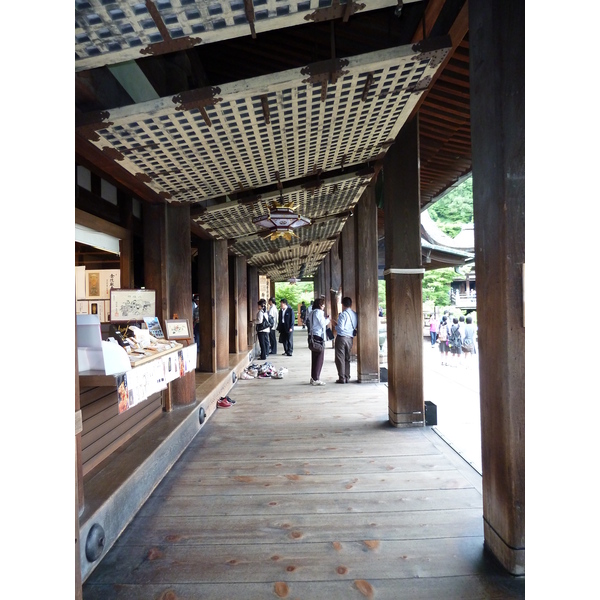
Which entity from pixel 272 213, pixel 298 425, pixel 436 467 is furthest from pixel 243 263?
pixel 436 467

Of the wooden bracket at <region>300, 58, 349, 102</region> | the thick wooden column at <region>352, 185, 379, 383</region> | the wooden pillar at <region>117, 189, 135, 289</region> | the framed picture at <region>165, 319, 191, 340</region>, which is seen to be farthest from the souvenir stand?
the thick wooden column at <region>352, 185, 379, 383</region>

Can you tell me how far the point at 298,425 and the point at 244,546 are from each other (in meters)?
2.73

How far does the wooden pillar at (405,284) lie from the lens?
5.16 meters

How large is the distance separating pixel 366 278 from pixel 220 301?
9.35 ft

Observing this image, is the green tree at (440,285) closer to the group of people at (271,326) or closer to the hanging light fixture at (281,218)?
the group of people at (271,326)

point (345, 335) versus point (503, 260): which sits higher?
point (503, 260)

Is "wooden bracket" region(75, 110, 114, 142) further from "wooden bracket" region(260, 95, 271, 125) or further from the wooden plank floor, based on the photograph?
the wooden plank floor

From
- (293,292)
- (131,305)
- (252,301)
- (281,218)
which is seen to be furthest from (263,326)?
(293,292)

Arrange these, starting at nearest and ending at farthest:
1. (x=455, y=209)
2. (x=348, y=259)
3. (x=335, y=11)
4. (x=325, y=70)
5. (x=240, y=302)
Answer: (x=335, y=11), (x=325, y=70), (x=348, y=259), (x=240, y=302), (x=455, y=209)

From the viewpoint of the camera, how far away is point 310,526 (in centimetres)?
295

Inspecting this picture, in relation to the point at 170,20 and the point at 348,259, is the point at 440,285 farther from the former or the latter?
the point at 170,20

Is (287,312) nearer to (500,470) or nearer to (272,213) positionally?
(272,213)

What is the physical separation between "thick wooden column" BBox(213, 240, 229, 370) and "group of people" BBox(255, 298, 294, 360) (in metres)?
3.24

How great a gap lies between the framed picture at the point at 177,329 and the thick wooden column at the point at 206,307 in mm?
2963
